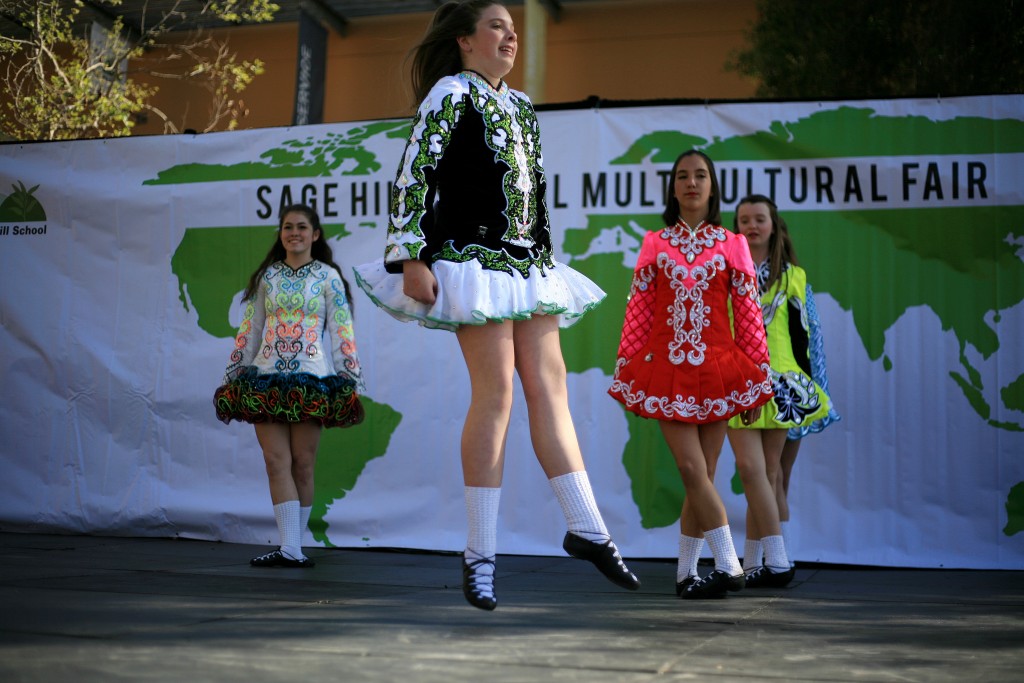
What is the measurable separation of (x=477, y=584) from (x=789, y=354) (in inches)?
90.1

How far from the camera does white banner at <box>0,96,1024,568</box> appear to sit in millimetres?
5770

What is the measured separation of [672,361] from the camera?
13.6 ft

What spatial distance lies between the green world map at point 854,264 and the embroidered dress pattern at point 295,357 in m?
1.06

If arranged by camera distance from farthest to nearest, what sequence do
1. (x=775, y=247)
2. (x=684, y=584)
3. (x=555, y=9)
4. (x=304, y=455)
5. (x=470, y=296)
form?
(x=555, y=9) < (x=304, y=455) < (x=775, y=247) < (x=684, y=584) < (x=470, y=296)

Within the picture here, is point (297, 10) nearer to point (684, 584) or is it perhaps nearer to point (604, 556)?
point (684, 584)

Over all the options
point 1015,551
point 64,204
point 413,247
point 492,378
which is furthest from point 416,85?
point 64,204

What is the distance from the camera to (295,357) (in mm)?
5312

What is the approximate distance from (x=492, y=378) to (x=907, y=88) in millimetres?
7879

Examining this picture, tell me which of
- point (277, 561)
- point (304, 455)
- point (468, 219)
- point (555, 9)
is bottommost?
point (277, 561)

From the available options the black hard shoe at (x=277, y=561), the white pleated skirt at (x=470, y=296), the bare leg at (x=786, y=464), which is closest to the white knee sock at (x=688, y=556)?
the bare leg at (x=786, y=464)

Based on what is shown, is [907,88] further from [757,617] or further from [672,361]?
[757,617]

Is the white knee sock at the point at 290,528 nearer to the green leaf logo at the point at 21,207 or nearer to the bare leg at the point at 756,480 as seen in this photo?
the bare leg at the point at 756,480

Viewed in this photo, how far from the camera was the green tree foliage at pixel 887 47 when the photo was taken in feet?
30.5

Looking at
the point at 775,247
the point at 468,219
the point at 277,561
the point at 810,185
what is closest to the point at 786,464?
the point at 775,247
